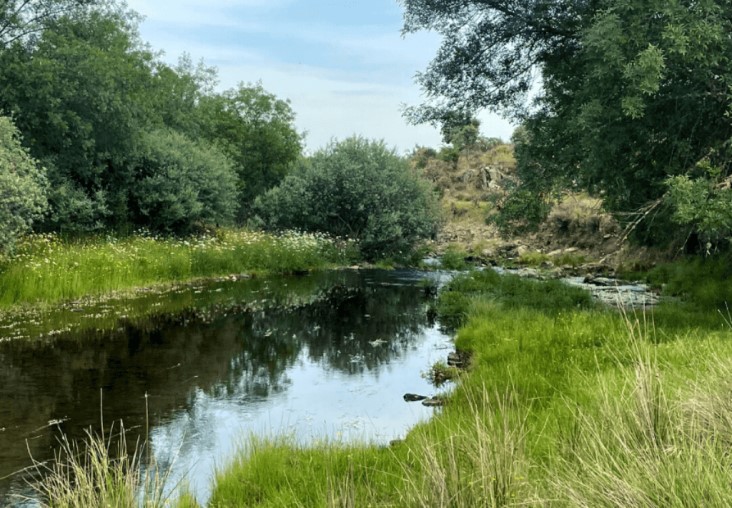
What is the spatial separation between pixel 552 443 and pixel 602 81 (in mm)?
9887

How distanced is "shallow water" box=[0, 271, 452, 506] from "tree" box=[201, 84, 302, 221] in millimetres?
37537

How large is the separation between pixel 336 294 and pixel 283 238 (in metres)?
11.0

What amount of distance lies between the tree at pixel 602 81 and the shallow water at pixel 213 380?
6146 mm

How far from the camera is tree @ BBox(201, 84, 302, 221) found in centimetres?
5553

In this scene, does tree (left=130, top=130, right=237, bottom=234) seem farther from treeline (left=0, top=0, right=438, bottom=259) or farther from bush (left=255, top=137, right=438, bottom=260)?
bush (left=255, top=137, right=438, bottom=260)

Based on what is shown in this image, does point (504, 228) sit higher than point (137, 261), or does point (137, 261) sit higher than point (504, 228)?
point (504, 228)

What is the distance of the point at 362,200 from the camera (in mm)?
36750

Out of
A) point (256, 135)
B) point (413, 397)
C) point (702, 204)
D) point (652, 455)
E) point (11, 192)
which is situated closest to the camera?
point (652, 455)

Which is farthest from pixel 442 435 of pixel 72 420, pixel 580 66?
pixel 580 66

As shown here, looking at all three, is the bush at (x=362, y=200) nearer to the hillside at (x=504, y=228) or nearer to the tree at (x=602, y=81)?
the hillside at (x=504, y=228)

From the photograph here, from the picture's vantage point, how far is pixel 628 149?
14484 millimetres

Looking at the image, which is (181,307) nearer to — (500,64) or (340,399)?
(340,399)

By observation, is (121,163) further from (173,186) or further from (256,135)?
(256,135)

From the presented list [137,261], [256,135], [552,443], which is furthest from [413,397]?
[256,135]
